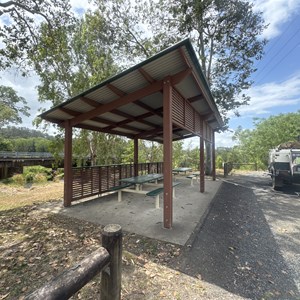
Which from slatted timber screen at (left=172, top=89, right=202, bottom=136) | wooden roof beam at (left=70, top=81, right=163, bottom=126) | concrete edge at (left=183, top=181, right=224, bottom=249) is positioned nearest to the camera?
concrete edge at (left=183, top=181, right=224, bottom=249)

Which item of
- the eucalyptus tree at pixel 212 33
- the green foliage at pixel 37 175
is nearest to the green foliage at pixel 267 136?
the eucalyptus tree at pixel 212 33

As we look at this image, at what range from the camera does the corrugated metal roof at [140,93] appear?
331 centimetres

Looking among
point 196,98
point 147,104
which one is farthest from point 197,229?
point 147,104

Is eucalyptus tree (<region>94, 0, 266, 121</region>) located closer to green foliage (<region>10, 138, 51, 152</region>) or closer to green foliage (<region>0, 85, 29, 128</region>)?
green foliage (<region>0, 85, 29, 128</region>)

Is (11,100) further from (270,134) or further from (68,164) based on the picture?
(270,134)

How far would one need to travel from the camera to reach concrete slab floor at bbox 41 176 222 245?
3.63 metres

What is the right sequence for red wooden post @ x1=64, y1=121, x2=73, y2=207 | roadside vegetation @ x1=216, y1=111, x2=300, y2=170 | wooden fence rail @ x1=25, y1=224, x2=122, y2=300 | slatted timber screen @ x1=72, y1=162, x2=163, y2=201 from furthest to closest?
roadside vegetation @ x1=216, y1=111, x2=300, y2=170 < slatted timber screen @ x1=72, y1=162, x2=163, y2=201 < red wooden post @ x1=64, y1=121, x2=73, y2=207 < wooden fence rail @ x1=25, y1=224, x2=122, y2=300

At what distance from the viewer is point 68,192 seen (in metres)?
5.58

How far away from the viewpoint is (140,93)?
13.5 ft

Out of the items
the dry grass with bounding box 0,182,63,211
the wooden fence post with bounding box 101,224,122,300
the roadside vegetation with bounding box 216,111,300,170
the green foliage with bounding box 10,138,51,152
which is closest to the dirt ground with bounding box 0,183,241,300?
the wooden fence post with bounding box 101,224,122,300

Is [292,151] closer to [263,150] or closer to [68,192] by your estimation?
[68,192]

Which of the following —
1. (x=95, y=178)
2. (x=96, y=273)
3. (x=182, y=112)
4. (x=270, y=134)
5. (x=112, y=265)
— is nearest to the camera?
(x=96, y=273)

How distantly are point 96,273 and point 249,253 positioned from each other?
8.97 feet

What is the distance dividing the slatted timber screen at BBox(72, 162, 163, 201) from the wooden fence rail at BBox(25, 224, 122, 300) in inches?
186
